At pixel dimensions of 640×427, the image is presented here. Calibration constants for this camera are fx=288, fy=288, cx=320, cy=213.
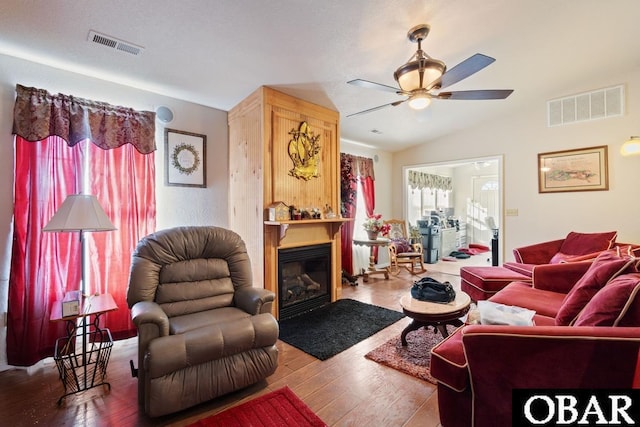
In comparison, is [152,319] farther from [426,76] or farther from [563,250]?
[563,250]

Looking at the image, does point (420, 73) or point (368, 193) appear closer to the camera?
point (420, 73)

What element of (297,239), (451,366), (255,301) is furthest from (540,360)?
(297,239)

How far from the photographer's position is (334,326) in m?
3.11

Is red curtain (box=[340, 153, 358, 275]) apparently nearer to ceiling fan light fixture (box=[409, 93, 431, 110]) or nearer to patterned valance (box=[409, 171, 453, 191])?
patterned valance (box=[409, 171, 453, 191])

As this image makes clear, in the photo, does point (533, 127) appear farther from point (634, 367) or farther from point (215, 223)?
point (215, 223)

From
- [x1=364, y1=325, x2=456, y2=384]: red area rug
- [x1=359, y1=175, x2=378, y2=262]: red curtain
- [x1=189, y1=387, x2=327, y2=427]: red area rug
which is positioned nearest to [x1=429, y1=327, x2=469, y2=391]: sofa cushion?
[x1=364, y1=325, x2=456, y2=384]: red area rug

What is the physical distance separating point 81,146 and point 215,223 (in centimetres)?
147

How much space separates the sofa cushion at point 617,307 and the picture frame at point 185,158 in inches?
138

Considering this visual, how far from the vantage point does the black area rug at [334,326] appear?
2.67 meters

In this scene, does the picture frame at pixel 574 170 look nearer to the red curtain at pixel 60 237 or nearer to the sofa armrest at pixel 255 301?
the sofa armrest at pixel 255 301

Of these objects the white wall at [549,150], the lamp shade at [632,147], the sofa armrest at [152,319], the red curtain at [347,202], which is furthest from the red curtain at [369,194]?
the sofa armrest at [152,319]

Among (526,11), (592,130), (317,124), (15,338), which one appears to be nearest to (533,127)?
(592,130)

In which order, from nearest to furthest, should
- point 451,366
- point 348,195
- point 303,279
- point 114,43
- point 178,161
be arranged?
point 451,366, point 114,43, point 178,161, point 303,279, point 348,195

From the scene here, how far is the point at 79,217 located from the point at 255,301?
142cm
